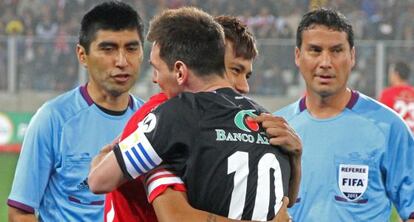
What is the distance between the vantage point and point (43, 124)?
5539 millimetres

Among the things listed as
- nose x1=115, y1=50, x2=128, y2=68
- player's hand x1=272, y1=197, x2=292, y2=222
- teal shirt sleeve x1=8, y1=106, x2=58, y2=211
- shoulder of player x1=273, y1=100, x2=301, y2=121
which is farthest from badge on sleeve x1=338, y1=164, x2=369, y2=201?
player's hand x1=272, y1=197, x2=292, y2=222

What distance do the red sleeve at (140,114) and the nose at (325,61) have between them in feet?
6.80

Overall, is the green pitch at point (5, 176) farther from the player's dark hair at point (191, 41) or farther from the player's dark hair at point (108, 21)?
the player's dark hair at point (191, 41)

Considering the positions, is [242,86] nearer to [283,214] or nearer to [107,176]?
[283,214]

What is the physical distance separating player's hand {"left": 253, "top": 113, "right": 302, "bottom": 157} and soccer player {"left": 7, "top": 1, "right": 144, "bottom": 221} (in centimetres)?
183

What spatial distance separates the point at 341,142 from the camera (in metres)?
5.96

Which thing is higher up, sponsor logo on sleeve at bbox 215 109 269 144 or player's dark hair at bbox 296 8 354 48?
player's dark hair at bbox 296 8 354 48

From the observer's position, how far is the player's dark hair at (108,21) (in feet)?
19.2

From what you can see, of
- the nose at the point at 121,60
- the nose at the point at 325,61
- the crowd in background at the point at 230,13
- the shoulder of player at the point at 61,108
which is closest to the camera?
the shoulder of player at the point at 61,108

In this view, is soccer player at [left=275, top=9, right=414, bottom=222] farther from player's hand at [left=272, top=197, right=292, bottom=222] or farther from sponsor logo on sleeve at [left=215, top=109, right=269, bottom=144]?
sponsor logo on sleeve at [left=215, top=109, right=269, bottom=144]

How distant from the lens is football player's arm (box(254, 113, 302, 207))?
3.94 m

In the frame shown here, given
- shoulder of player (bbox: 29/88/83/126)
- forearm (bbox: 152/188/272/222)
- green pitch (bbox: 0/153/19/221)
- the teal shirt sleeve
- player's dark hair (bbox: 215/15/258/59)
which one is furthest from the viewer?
green pitch (bbox: 0/153/19/221)

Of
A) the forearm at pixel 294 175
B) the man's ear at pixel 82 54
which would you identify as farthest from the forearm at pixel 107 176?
the man's ear at pixel 82 54

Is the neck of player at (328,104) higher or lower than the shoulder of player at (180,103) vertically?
lower
